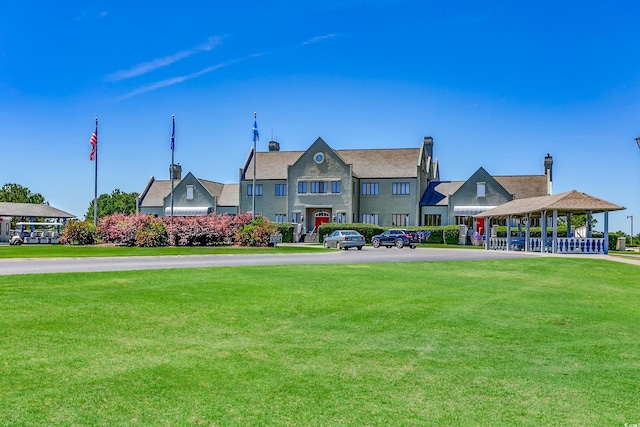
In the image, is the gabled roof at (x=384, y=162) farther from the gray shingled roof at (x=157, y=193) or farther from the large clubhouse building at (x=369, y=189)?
the gray shingled roof at (x=157, y=193)

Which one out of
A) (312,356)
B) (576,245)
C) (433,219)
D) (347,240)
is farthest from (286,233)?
(312,356)

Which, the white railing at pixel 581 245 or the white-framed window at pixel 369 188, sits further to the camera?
the white-framed window at pixel 369 188

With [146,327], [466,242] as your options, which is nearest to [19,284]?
[146,327]

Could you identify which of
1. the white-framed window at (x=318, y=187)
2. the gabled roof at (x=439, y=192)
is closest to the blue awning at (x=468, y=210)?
the gabled roof at (x=439, y=192)

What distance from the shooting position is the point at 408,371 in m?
7.70

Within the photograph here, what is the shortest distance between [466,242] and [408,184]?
1109cm

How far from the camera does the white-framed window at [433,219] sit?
6719 centimetres

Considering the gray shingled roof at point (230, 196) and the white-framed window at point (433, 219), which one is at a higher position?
the gray shingled roof at point (230, 196)

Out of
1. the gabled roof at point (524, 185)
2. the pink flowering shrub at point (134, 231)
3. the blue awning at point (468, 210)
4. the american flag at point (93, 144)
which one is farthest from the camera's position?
the gabled roof at point (524, 185)

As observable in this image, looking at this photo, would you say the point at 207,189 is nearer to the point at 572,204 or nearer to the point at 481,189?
the point at 481,189

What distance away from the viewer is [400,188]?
220 ft

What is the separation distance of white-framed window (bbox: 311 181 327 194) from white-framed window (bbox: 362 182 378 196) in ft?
15.7

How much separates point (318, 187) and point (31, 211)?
105ft

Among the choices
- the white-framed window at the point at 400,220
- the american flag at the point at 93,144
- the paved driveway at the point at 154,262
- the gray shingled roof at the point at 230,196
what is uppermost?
the american flag at the point at 93,144
